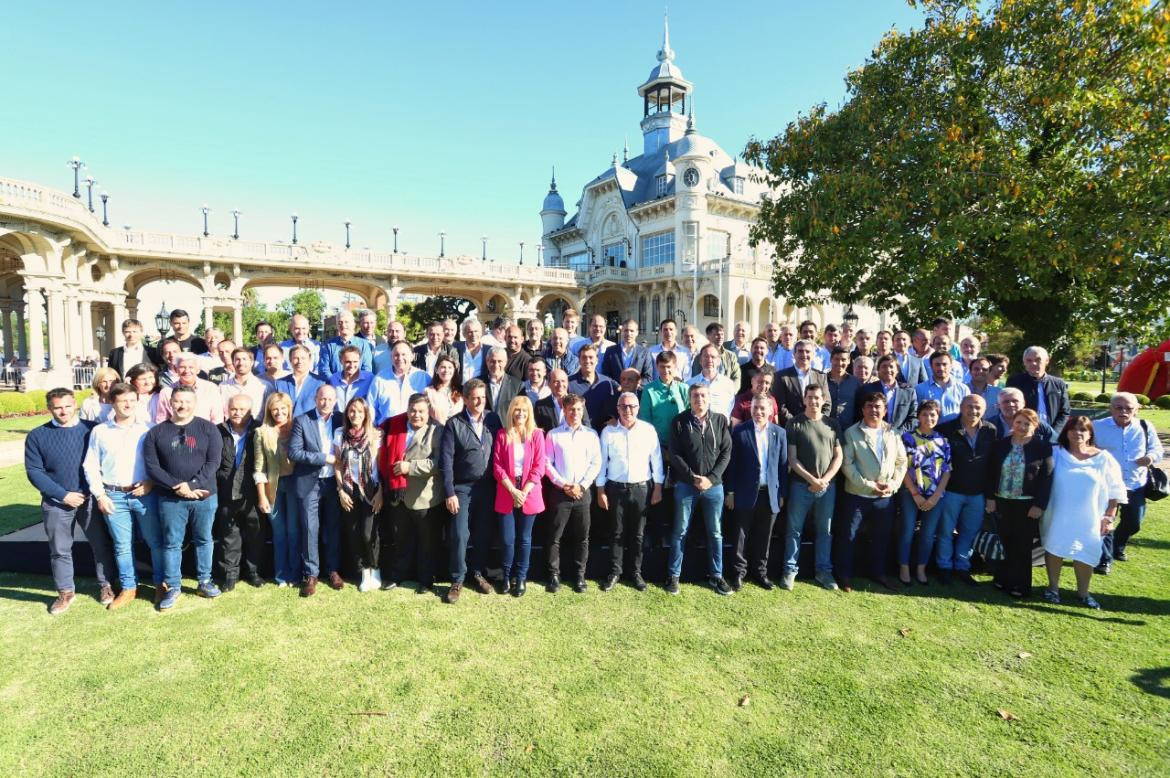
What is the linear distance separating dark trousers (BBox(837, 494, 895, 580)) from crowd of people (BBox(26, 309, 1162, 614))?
0.02m

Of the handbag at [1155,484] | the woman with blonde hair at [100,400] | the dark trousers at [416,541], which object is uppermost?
the woman with blonde hair at [100,400]

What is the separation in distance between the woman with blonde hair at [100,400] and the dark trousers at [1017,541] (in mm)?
8588

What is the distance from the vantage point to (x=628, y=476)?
17.2 ft

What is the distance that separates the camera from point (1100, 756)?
10.5 ft

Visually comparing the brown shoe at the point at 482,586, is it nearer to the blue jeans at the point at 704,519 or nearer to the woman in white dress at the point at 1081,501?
the blue jeans at the point at 704,519

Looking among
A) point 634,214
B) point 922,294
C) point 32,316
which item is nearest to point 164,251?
point 32,316

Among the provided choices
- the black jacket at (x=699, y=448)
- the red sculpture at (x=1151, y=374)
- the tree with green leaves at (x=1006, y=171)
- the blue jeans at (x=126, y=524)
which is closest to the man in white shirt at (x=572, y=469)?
the black jacket at (x=699, y=448)

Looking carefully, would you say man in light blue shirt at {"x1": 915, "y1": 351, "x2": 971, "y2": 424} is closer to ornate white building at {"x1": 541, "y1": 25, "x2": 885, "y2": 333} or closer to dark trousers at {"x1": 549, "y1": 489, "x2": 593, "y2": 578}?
dark trousers at {"x1": 549, "y1": 489, "x2": 593, "y2": 578}

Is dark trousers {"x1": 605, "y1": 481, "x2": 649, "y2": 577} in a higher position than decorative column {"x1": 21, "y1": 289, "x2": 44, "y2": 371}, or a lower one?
lower

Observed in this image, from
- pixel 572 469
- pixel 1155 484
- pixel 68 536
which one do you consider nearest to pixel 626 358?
pixel 572 469

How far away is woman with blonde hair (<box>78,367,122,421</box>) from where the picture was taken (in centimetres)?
541

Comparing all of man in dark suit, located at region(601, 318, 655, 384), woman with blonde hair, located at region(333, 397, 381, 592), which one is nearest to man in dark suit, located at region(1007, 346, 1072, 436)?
man in dark suit, located at region(601, 318, 655, 384)

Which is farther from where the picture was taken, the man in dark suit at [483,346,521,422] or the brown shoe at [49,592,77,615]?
the man in dark suit at [483,346,521,422]

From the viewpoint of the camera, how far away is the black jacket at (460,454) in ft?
16.7
